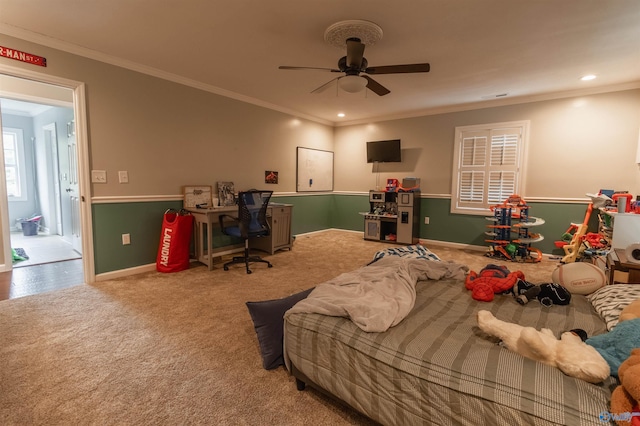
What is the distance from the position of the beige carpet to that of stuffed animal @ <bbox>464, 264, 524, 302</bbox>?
1.00 metres

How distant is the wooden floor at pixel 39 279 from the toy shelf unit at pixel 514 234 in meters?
5.41

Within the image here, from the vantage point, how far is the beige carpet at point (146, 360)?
1.47 m

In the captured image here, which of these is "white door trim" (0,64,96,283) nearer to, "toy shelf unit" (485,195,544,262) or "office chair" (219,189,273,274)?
"office chair" (219,189,273,274)

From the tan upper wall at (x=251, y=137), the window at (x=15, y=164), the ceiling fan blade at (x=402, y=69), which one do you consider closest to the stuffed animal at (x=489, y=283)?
the ceiling fan blade at (x=402, y=69)

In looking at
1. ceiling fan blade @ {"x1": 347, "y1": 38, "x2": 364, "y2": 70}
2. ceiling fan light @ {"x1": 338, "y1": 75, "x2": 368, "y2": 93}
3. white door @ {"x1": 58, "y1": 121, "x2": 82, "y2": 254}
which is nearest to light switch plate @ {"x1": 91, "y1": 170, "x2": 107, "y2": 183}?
white door @ {"x1": 58, "y1": 121, "x2": 82, "y2": 254}

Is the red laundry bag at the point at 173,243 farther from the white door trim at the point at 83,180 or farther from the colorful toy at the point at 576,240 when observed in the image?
the colorful toy at the point at 576,240

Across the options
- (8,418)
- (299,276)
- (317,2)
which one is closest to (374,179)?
(299,276)

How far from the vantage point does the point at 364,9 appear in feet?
7.57

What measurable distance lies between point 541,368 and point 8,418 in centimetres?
234

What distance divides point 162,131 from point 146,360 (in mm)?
2858

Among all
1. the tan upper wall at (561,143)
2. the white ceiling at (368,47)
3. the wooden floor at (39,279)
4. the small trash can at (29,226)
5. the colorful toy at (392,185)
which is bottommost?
the wooden floor at (39,279)

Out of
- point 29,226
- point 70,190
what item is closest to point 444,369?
point 70,190

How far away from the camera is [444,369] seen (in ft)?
3.74

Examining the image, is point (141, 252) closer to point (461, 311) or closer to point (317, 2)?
point (317, 2)
